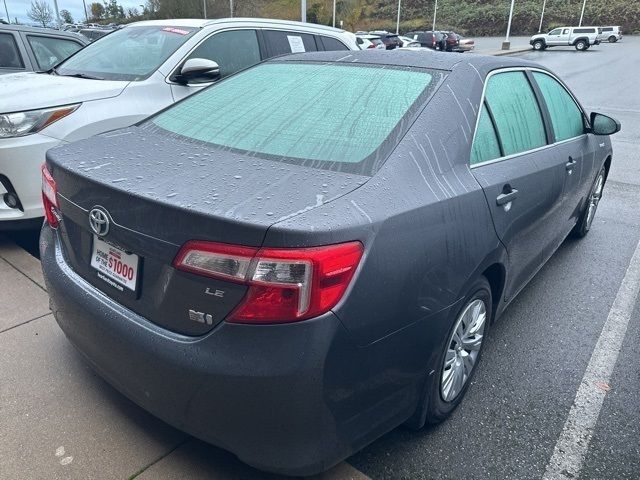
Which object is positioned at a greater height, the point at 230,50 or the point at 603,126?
the point at 230,50

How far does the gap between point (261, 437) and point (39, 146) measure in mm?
2890

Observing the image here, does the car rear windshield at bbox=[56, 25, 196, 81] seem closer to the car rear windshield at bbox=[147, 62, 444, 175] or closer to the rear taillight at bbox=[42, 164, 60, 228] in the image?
the car rear windshield at bbox=[147, 62, 444, 175]

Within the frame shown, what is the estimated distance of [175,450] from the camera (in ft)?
7.04

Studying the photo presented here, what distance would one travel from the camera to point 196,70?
4230 mm

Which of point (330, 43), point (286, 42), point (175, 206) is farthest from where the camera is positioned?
point (330, 43)

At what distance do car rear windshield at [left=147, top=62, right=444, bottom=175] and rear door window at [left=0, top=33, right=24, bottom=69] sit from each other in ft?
15.4

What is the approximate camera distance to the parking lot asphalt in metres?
2.10

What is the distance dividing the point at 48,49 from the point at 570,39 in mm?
44647

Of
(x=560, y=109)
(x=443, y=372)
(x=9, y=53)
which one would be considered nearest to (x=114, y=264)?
(x=443, y=372)

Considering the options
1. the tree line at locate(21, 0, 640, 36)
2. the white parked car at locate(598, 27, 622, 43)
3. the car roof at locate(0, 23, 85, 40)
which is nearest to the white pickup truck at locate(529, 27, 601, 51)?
the white parked car at locate(598, 27, 622, 43)

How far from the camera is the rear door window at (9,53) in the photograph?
246 inches

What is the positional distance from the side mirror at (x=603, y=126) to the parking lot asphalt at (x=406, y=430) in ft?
3.99

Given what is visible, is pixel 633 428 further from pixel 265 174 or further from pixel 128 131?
pixel 128 131

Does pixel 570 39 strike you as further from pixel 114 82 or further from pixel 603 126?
pixel 114 82
